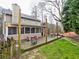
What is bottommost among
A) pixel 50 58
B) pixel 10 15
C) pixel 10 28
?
pixel 50 58

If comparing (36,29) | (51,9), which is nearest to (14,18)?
(36,29)

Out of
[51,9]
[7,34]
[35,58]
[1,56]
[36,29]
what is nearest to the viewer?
[1,56]

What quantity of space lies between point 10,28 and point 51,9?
29.0m

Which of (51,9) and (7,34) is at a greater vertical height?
(51,9)

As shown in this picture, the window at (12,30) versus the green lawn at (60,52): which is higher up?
the window at (12,30)

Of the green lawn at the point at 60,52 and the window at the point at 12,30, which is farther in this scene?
the window at the point at 12,30

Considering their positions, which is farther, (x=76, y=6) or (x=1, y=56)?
(x=76, y=6)

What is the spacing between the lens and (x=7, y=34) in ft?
88.1

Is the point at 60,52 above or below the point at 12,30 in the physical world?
below

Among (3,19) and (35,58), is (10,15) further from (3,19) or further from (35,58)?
(35,58)

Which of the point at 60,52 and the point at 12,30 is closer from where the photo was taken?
the point at 60,52

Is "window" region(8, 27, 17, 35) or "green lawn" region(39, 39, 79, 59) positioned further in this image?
"window" region(8, 27, 17, 35)

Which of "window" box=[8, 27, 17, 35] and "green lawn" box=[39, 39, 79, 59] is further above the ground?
"window" box=[8, 27, 17, 35]

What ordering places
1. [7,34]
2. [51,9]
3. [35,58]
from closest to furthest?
[35,58]
[7,34]
[51,9]
